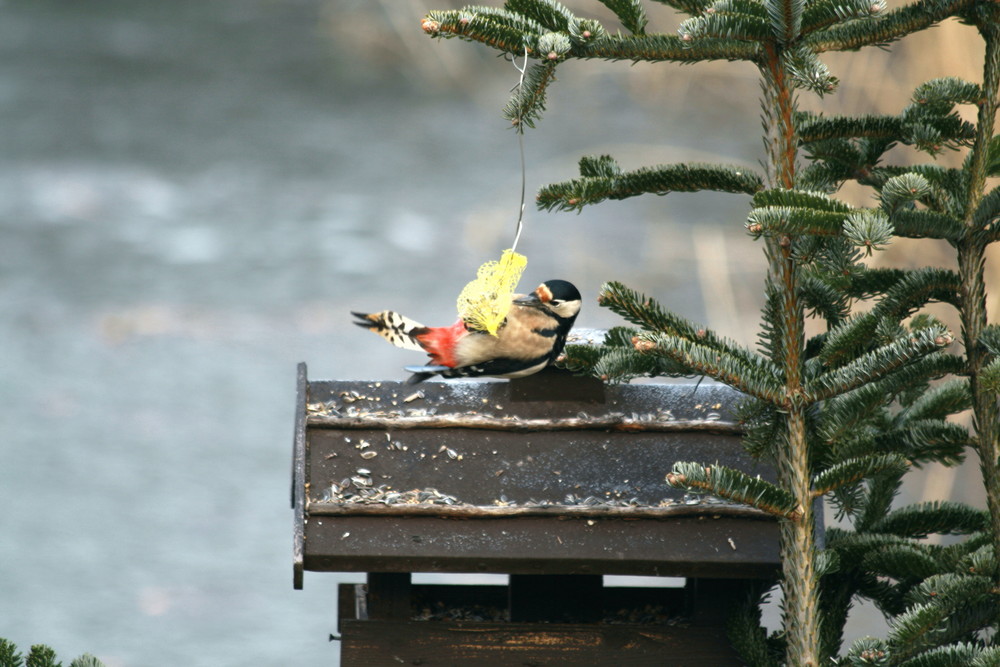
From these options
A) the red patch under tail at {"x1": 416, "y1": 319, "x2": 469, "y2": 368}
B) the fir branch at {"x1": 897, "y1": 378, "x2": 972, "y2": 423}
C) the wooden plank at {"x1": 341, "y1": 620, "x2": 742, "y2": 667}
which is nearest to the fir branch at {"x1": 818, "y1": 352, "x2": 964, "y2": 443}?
the fir branch at {"x1": 897, "y1": 378, "x2": 972, "y2": 423}

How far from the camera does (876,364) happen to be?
141cm

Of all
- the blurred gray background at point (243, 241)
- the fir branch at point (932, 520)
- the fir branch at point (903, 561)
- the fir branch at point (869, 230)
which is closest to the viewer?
the fir branch at point (869, 230)

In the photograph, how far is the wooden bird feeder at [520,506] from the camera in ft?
5.16

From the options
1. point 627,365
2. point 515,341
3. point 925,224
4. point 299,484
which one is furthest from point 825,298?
point 299,484

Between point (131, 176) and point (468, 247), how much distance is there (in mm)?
1574

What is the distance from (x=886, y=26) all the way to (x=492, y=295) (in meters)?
0.60

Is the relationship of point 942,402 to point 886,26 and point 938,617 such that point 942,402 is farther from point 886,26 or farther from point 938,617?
point 886,26

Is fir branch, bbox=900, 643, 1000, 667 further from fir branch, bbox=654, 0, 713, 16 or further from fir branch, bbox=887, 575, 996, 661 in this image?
fir branch, bbox=654, 0, 713, 16

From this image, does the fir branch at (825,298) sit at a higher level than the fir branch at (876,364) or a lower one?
higher

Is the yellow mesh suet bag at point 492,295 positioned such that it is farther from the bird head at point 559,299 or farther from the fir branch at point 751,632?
the fir branch at point 751,632

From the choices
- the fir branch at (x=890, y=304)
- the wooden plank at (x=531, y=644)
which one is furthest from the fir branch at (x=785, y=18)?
the wooden plank at (x=531, y=644)

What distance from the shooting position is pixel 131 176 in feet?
18.4

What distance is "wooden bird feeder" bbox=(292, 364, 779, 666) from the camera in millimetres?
1572

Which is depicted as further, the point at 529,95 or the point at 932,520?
the point at 932,520
